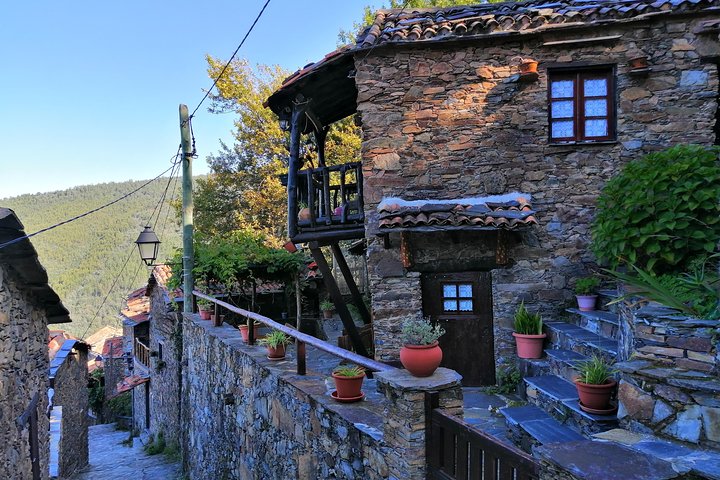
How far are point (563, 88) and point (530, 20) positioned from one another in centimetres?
96

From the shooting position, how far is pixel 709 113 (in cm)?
575

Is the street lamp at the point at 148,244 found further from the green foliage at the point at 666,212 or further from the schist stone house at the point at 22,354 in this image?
the green foliage at the point at 666,212

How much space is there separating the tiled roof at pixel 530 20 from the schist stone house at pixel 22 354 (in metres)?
4.85

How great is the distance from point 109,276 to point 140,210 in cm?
1272

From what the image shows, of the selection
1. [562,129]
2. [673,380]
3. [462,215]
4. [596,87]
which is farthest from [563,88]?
[673,380]

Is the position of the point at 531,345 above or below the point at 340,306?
below

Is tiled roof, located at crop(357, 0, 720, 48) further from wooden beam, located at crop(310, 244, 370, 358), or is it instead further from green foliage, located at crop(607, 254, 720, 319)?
green foliage, located at crop(607, 254, 720, 319)

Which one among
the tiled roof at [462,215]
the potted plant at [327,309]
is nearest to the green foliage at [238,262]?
the potted plant at [327,309]

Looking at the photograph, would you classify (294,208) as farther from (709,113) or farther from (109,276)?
(109,276)

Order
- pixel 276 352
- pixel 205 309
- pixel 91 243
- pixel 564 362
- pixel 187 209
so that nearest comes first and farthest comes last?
pixel 564 362 → pixel 276 352 → pixel 205 309 → pixel 187 209 → pixel 91 243

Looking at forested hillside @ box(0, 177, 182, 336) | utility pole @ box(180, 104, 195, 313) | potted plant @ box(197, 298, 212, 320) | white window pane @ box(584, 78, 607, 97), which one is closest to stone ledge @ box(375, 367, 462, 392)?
white window pane @ box(584, 78, 607, 97)

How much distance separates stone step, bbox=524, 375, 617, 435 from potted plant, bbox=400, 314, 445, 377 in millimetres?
1432

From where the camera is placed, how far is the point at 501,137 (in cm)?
602

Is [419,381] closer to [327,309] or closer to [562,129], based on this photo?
[562,129]
